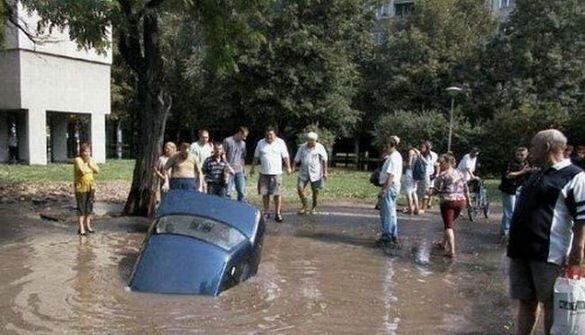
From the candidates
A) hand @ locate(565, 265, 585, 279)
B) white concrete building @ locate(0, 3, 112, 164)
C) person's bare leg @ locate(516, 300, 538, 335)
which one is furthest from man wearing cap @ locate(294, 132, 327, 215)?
white concrete building @ locate(0, 3, 112, 164)

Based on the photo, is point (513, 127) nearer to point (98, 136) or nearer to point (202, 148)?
point (98, 136)

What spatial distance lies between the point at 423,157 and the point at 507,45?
27440mm

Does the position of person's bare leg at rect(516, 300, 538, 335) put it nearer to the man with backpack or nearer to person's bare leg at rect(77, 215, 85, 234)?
person's bare leg at rect(77, 215, 85, 234)

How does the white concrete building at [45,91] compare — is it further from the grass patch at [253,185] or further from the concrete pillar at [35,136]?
the grass patch at [253,185]

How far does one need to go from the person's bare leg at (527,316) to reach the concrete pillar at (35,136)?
1154 inches

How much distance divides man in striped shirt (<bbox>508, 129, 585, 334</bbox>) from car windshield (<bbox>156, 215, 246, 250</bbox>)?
331cm

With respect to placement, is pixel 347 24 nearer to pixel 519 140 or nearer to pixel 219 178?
pixel 519 140

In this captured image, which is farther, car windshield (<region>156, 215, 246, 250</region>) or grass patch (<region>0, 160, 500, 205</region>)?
grass patch (<region>0, 160, 500, 205</region>)

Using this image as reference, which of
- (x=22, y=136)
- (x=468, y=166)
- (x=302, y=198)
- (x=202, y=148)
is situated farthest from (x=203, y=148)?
(x=22, y=136)

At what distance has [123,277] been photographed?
28.3ft

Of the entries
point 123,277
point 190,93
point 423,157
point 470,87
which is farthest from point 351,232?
point 190,93

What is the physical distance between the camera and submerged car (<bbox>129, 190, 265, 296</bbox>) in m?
7.47

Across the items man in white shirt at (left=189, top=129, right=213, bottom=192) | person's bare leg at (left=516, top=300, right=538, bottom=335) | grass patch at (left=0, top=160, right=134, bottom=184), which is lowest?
grass patch at (left=0, top=160, right=134, bottom=184)

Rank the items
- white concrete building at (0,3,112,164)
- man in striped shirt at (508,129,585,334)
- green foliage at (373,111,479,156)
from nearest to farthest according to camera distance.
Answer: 1. man in striped shirt at (508,129,585,334)
2. white concrete building at (0,3,112,164)
3. green foliage at (373,111,479,156)
